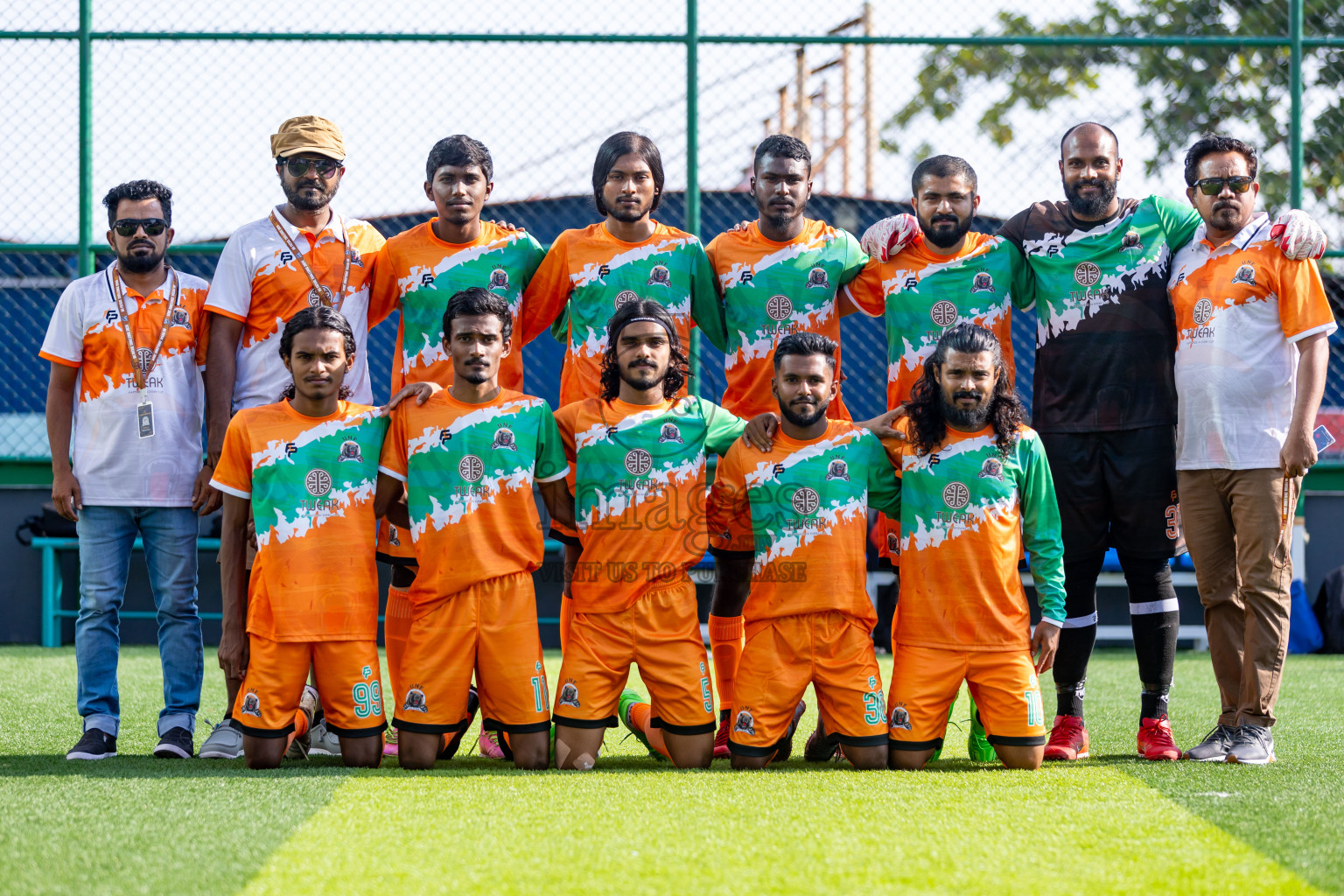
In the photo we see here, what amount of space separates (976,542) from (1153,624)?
935 millimetres

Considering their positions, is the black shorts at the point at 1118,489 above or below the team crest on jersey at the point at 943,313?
below

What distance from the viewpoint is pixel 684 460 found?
14.6ft

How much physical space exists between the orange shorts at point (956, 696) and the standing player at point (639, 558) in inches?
26.8

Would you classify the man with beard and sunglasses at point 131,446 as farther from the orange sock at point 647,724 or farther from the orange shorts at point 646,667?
the orange sock at point 647,724

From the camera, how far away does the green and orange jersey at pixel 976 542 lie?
4.28 m

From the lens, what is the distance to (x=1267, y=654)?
436cm

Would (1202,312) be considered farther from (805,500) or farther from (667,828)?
(667,828)

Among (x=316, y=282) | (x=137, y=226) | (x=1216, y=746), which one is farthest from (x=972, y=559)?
(x=137, y=226)

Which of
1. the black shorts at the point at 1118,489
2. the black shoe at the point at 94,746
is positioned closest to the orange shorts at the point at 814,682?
the black shorts at the point at 1118,489

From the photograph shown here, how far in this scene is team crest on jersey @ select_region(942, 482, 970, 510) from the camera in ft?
14.2

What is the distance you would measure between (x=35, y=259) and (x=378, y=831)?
21.3 feet

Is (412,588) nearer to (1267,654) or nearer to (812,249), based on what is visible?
(812,249)

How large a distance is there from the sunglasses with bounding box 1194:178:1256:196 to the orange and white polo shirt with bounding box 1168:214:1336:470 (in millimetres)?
147

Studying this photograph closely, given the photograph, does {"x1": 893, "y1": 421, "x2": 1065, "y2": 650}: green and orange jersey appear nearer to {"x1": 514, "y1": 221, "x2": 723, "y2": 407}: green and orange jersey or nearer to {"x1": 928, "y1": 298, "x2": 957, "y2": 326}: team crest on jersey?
{"x1": 928, "y1": 298, "x2": 957, "y2": 326}: team crest on jersey
